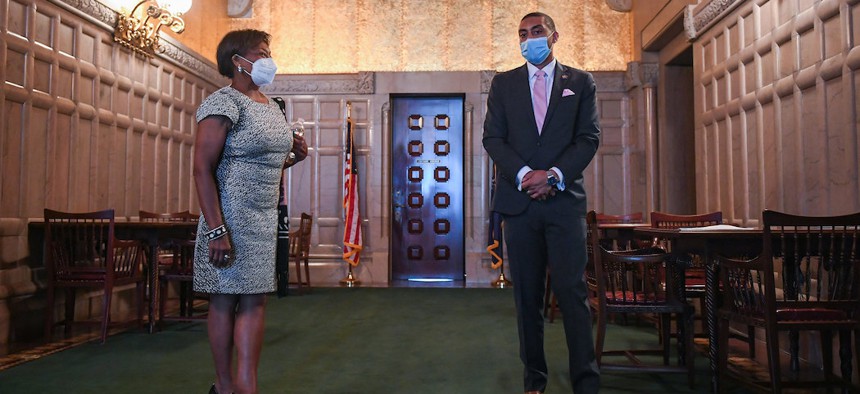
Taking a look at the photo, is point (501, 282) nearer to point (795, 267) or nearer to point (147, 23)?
point (147, 23)

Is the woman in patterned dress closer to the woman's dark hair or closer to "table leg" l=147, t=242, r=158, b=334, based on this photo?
the woman's dark hair

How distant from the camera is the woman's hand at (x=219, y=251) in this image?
2070 millimetres

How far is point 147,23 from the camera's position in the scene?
21.1 ft

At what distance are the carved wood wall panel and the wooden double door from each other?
3864 millimetres

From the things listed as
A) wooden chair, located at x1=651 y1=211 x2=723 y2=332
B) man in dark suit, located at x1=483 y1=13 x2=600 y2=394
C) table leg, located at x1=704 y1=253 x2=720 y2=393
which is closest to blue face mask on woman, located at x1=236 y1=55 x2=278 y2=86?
man in dark suit, located at x1=483 y1=13 x2=600 y2=394

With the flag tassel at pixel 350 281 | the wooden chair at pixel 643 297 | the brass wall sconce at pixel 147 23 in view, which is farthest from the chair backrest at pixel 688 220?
the brass wall sconce at pixel 147 23

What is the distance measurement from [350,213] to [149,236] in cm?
383

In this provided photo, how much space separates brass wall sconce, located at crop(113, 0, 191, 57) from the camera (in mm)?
6105

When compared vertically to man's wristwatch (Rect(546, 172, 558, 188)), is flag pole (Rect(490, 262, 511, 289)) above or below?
below

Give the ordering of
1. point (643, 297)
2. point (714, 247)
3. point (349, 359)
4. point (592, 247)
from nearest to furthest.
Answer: point (714, 247) → point (643, 297) → point (592, 247) → point (349, 359)

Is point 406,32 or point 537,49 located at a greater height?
point 406,32

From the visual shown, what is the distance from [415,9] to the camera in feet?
30.5

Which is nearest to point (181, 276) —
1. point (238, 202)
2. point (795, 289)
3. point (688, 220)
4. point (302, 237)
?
point (302, 237)

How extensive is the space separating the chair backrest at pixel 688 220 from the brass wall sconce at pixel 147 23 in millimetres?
5077
